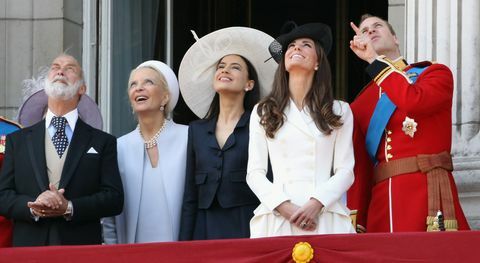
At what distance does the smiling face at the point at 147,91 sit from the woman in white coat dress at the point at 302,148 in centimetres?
95

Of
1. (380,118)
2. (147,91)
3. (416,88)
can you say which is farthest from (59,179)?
(416,88)

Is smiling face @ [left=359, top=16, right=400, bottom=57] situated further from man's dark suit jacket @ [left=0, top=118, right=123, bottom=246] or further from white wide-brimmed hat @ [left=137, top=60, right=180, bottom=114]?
man's dark suit jacket @ [left=0, top=118, right=123, bottom=246]

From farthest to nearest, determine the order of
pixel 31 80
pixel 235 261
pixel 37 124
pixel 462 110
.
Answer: pixel 31 80, pixel 462 110, pixel 37 124, pixel 235 261

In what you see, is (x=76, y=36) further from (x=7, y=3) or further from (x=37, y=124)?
(x=37, y=124)

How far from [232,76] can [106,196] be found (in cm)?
109

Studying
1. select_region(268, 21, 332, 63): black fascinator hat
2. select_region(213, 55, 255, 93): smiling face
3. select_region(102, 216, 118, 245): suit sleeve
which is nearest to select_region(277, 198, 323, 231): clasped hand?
select_region(268, 21, 332, 63): black fascinator hat

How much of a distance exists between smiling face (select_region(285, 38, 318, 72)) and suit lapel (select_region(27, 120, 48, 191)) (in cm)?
149

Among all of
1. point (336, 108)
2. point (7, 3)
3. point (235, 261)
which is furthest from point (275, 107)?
point (7, 3)

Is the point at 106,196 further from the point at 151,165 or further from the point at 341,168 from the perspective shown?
the point at 341,168

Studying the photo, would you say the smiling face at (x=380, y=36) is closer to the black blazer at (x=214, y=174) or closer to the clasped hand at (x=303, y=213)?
the black blazer at (x=214, y=174)

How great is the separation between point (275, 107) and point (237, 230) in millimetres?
790

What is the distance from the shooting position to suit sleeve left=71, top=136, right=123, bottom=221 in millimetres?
8188

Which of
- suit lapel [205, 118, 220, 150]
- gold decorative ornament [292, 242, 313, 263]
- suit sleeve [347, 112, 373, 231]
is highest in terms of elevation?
suit lapel [205, 118, 220, 150]

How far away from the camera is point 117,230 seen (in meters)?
8.82
